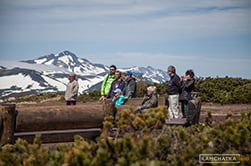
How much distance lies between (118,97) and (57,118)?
361cm

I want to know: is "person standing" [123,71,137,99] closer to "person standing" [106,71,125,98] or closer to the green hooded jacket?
"person standing" [106,71,125,98]

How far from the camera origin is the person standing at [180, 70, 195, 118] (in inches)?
397

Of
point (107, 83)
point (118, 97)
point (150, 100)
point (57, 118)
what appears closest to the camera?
point (57, 118)

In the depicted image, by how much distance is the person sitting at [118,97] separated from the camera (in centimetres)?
977

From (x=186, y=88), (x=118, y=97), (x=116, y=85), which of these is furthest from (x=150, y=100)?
(x=116, y=85)

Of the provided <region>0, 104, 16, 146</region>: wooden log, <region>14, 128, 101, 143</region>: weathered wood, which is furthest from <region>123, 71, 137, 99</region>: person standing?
<region>0, 104, 16, 146</region>: wooden log

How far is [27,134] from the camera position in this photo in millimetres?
6434

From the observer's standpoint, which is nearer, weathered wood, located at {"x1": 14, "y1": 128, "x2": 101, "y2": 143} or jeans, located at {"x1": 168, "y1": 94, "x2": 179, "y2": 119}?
weathered wood, located at {"x1": 14, "y1": 128, "x2": 101, "y2": 143}

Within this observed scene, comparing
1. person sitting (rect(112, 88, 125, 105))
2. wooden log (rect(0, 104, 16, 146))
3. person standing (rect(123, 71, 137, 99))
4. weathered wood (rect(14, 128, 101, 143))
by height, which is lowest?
weathered wood (rect(14, 128, 101, 143))

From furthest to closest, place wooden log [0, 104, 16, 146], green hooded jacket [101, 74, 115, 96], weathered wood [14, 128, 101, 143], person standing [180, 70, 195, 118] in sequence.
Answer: green hooded jacket [101, 74, 115, 96]
person standing [180, 70, 195, 118]
weathered wood [14, 128, 101, 143]
wooden log [0, 104, 16, 146]

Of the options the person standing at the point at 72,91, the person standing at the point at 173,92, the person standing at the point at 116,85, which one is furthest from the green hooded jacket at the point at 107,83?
the person standing at the point at 173,92

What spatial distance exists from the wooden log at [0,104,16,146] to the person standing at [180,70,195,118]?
5077 mm

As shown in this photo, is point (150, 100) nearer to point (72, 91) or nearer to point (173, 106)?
point (173, 106)

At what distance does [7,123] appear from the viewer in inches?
242
